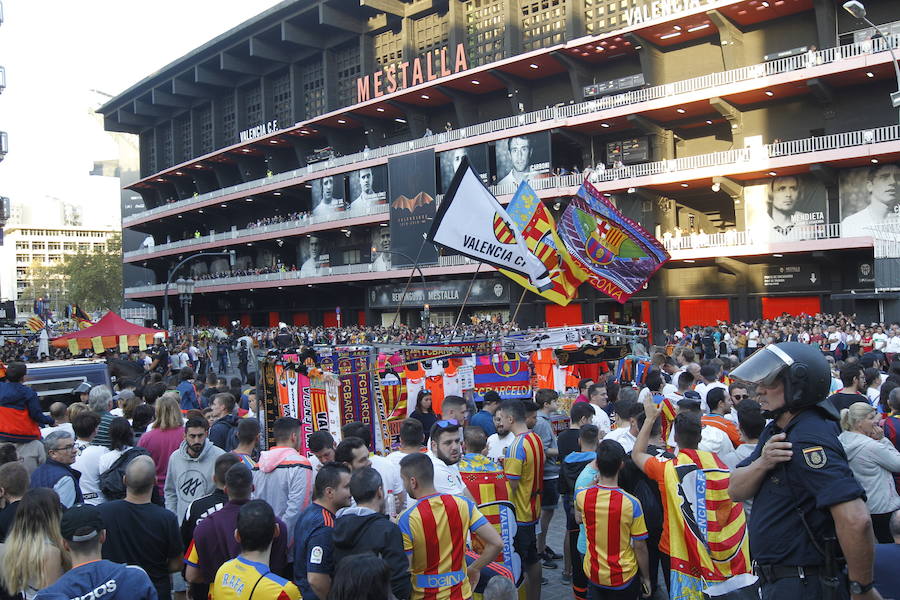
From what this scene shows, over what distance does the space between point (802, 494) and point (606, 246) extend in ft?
44.5

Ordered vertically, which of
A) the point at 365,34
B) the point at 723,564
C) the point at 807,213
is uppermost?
the point at 365,34

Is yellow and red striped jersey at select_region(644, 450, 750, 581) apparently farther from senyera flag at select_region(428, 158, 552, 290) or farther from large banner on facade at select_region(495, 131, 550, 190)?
large banner on facade at select_region(495, 131, 550, 190)

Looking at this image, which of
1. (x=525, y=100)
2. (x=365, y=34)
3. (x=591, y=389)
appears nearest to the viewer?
(x=591, y=389)

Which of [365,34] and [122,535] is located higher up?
[365,34]

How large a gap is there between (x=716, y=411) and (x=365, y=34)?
44.4 m

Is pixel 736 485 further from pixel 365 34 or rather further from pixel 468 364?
pixel 365 34

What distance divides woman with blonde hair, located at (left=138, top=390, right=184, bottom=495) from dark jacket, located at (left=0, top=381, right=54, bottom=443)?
198 centimetres

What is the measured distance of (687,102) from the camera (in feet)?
98.6

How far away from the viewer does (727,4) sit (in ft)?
95.8

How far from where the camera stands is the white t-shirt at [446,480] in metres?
4.74

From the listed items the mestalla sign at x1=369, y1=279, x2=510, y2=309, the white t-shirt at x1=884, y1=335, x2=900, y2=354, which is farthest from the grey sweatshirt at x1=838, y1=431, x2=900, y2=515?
the mestalla sign at x1=369, y1=279, x2=510, y2=309

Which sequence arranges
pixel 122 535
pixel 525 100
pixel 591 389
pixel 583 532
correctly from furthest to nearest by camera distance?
pixel 525 100
pixel 591 389
pixel 583 532
pixel 122 535

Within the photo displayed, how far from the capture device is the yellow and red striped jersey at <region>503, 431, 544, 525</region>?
6.19 meters

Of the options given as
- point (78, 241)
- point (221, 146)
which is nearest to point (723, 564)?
point (221, 146)
